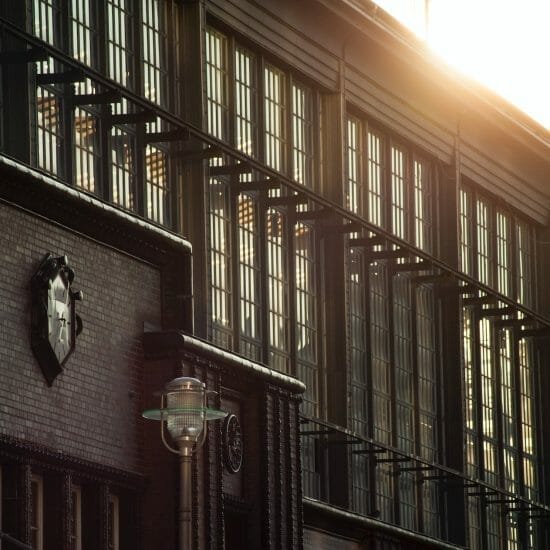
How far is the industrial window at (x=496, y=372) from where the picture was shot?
53312 millimetres

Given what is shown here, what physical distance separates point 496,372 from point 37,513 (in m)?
25.8

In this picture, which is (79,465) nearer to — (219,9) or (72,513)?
(72,513)

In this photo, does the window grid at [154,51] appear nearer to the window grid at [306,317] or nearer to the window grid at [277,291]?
the window grid at [277,291]

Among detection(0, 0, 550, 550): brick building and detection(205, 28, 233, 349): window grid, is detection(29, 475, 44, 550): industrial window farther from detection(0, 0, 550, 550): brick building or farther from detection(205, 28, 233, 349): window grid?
detection(205, 28, 233, 349): window grid

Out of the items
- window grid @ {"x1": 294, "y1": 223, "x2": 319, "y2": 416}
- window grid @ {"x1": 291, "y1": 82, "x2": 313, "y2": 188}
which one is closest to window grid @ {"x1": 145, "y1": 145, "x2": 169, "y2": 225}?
window grid @ {"x1": 294, "y1": 223, "x2": 319, "y2": 416}

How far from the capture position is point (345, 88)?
1896 inches

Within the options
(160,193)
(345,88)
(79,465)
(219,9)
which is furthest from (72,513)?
(345,88)

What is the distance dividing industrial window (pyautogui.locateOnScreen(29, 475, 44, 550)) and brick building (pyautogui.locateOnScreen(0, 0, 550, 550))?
4 centimetres

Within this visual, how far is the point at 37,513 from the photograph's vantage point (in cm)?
3081

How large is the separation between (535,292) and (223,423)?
2409cm

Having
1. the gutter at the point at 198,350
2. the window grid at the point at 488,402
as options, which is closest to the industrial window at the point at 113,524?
the gutter at the point at 198,350

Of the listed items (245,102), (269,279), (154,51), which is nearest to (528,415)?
(269,279)

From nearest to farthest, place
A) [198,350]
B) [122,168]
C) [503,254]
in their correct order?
[198,350]
[122,168]
[503,254]

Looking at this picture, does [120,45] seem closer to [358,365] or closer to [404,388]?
[358,365]
